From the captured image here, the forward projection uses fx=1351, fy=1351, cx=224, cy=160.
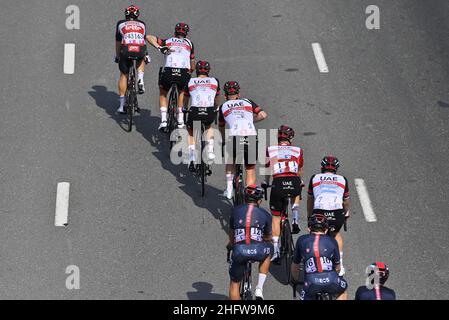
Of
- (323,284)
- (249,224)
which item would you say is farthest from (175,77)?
(323,284)

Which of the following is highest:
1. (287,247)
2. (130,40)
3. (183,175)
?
(130,40)

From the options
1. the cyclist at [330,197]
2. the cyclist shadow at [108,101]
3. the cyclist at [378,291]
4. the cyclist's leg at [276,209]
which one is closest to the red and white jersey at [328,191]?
the cyclist at [330,197]

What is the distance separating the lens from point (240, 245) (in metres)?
19.6

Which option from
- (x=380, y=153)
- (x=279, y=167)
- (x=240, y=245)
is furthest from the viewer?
(x=380, y=153)

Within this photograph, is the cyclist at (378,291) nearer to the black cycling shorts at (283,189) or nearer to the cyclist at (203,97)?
the black cycling shorts at (283,189)

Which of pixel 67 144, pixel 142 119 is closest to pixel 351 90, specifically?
pixel 142 119

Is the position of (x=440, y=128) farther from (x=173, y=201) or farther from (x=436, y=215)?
(x=173, y=201)

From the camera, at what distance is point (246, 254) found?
1959 centimetres

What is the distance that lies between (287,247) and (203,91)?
11.7 ft

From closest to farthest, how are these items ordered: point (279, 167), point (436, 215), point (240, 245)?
point (240, 245) → point (279, 167) → point (436, 215)

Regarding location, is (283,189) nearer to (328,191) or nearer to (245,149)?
(328,191)

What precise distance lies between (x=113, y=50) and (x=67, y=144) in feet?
12.9
